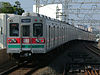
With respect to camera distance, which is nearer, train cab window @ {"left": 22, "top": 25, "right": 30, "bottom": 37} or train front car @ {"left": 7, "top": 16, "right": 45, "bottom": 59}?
train front car @ {"left": 7, "top": 16, "right": 45, "bottom": 59}

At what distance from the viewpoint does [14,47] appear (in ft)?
36.8

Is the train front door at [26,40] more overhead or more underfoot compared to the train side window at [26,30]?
more underfoot

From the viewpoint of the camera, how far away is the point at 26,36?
442 inches

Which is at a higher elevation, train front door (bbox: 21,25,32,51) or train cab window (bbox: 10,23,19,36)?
train cab window (bbox: 10,23,19,36)

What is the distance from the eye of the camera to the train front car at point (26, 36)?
11.1m

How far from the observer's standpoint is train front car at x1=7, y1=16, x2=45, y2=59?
11.1m

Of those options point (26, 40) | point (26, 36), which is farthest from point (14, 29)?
point (26, 40)

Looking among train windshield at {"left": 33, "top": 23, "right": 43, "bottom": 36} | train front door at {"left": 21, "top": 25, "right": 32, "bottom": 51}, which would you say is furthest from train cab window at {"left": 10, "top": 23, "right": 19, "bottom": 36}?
train windshield at {"left": 33, "top": 23, "right": 43, "bottom": 36}

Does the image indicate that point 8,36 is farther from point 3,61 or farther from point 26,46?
point 3,61

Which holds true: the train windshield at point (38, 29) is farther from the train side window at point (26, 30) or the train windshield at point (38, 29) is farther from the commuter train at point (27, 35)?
the train side window at point (26, 30)

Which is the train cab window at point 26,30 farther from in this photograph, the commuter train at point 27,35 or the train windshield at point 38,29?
the train windshield at point 38,29

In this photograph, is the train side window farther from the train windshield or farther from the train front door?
the train windshield

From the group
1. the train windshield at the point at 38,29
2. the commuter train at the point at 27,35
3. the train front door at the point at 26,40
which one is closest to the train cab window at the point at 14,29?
the commuter train at the point at 27,35

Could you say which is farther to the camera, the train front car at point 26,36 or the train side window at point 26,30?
the train side window at point 26,30
